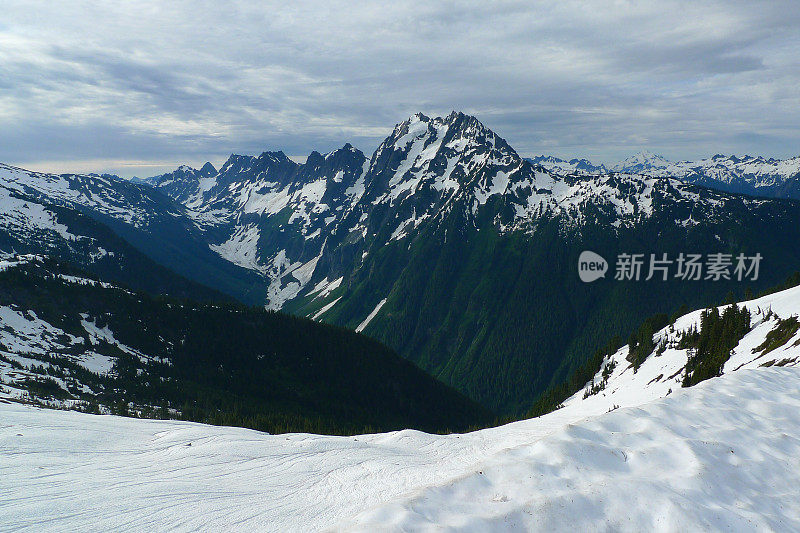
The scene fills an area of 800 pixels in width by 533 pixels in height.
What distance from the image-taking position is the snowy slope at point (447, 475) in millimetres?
8953

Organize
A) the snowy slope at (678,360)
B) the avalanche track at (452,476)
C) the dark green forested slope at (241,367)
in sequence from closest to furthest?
the avalanche track at (452,476), the snowy slope at (678,360), the dark green forested slope at (241,367)

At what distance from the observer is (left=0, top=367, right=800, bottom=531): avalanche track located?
8.95 metres

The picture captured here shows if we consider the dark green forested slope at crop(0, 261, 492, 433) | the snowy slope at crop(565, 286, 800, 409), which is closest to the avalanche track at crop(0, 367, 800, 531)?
the snowy slope at crop(565, 286, 800, 409)

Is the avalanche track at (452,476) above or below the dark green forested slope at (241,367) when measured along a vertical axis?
above

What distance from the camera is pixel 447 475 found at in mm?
15984

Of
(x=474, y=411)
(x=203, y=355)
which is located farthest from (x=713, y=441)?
(x=474, y=411)

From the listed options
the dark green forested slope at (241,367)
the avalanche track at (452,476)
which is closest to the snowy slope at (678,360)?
the avalanche track at (452,476)

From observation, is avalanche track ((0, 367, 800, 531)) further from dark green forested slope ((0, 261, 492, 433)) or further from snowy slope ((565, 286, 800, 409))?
dark green forested slope ((0, 261, 492, 433))

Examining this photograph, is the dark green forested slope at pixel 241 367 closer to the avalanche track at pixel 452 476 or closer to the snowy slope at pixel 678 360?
the snowy slope at pixel 678 360

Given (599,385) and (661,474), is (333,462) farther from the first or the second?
(599,385)

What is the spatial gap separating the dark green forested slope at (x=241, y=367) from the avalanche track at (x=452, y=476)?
189ft

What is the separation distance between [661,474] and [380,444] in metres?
15.2

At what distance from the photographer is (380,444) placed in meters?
22.3

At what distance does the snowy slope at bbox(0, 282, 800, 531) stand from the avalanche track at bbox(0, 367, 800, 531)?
0.05m
